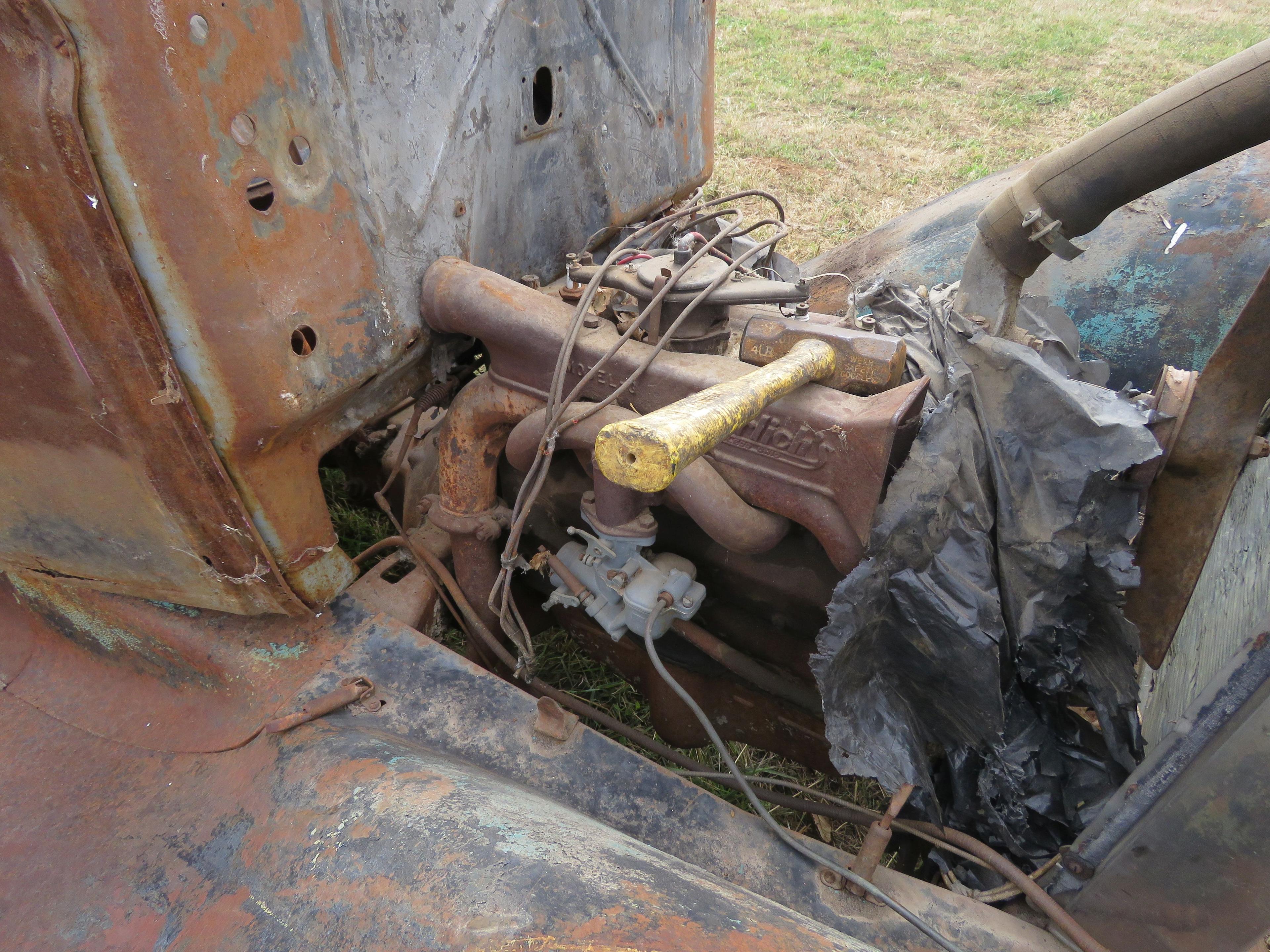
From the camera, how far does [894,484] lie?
1312 millimetres

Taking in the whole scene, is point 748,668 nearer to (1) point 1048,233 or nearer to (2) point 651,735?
(2) point 651,735

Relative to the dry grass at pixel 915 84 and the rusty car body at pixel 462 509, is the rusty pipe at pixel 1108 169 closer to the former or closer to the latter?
the rusty car body at pixel 462 509

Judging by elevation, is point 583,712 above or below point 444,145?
below

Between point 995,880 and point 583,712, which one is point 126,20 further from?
point 995,880

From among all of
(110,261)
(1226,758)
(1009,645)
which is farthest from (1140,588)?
(110,261)

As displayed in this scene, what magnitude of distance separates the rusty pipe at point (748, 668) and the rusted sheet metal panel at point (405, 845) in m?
0.33

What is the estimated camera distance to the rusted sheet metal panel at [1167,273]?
6.98ft

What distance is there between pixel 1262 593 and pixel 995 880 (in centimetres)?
66

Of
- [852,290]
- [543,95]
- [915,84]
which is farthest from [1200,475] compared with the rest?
[915,84]

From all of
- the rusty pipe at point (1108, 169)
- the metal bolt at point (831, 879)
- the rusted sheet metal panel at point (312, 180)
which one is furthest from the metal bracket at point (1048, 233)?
the metal bolt at point (831, 879)

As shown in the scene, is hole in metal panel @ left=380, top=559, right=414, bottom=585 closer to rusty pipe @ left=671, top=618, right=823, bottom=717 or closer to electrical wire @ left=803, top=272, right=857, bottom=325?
rusty pipe @ left=671, top=618, right=823, bottom=717

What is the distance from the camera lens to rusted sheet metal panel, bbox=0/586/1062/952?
1.04 metres

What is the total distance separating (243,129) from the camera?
1.18 metres

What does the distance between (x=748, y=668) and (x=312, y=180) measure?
1.21m
